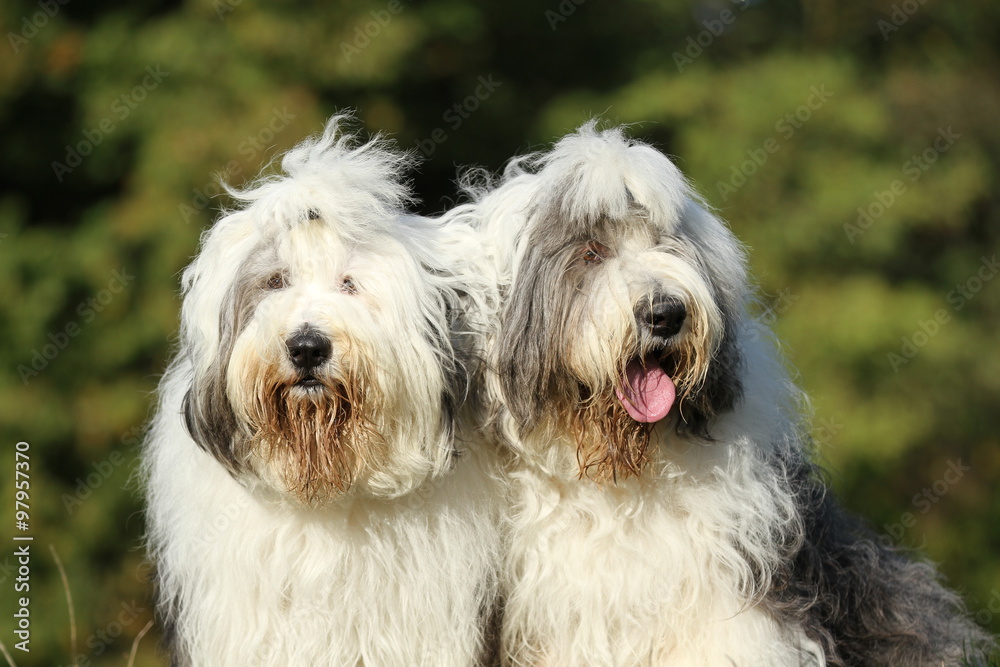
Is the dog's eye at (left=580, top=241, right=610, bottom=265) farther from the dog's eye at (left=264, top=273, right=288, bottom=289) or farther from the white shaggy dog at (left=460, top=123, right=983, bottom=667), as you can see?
the dog's eye at (left=264, top=273, right=288, bottom=289)

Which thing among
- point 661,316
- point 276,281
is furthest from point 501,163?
point 661,316

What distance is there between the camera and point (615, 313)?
3256 millimetres

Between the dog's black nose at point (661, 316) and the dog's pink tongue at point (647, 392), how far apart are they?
0.40 feet

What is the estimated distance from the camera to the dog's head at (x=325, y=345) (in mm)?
3193

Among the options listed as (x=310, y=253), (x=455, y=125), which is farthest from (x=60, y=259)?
(x=310, y=253)

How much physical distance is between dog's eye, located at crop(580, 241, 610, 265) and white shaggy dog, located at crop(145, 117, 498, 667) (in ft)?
1.28

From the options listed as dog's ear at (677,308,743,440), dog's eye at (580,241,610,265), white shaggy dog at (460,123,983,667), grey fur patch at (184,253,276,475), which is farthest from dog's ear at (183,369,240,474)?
dog's ear at (677,308,743,440)

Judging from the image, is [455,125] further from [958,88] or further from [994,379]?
[994,379]

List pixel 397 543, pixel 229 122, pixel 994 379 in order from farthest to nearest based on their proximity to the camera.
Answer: pixel 994 379 < pixel 229 122 < pixel 397 543

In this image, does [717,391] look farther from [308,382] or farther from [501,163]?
[501,163]

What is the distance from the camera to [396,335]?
327 centimetres

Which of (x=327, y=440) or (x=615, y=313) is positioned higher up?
(x=615, y=313)

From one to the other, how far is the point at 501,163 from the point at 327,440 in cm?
618

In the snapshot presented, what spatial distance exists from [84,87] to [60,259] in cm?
134
